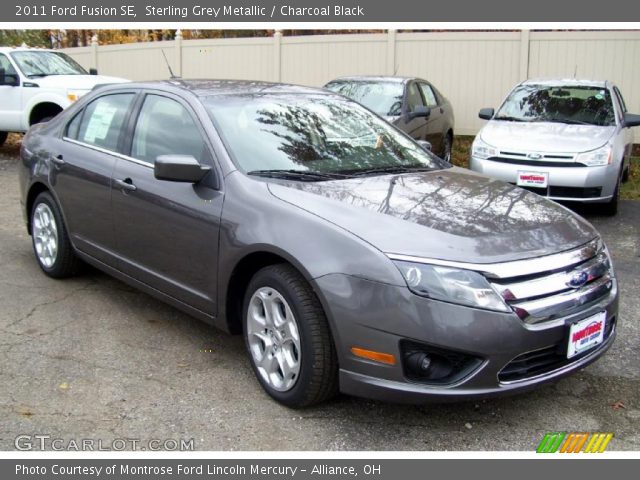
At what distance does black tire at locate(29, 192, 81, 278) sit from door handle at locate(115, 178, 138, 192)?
1016mm

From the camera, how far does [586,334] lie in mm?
3309

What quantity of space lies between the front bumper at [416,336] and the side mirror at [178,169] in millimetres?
1053

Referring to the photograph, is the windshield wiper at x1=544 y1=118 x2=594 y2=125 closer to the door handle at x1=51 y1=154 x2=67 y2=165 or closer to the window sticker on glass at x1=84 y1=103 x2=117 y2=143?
the window sticker on glass at x1=84 y1=103 x2=117 y2=143

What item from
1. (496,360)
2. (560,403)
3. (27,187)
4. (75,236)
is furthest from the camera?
(27,187)

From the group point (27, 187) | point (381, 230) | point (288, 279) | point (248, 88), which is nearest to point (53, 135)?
point (27, 187)

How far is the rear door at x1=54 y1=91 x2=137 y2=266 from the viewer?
183 inches

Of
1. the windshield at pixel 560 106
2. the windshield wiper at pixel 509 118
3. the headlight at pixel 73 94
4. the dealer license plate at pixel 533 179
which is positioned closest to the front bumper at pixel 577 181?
the dealer license plate at pixel 533 179

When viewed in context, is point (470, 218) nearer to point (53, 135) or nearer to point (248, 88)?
point (248, 88)

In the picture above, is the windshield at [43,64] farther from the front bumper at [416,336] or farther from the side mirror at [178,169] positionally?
the front bumper at [416,336]

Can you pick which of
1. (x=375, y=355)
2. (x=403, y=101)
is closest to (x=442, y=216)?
(x=375, y=355)

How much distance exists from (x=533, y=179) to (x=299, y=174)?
4.49 m

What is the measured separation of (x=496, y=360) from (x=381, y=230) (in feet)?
2.49

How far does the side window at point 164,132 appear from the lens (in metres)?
4.11

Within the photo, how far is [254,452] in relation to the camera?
3.15m
